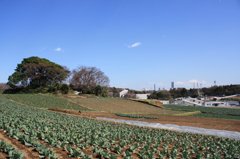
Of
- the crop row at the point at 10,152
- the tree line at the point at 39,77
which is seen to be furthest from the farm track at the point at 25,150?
the tree line at the point at 39,77

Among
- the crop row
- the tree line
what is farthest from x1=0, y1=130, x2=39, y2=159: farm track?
the tree line

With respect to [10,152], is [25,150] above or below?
below

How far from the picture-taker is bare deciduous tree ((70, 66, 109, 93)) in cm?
9412

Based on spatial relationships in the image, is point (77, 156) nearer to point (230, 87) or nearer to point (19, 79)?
point (19, 79)

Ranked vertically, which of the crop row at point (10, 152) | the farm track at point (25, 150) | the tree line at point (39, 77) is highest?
the tree line at point (39, 77)

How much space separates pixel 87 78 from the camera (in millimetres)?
97000

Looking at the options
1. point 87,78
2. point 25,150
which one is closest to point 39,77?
point 87,78

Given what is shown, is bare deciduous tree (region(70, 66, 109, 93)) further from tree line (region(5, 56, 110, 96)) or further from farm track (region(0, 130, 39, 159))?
farm track (region(0, 130, 39, 159))

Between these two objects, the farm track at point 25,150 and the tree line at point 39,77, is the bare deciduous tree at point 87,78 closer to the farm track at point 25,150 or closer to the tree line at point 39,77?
the tree line at point 39,77

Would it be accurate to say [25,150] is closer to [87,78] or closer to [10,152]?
[10,152]

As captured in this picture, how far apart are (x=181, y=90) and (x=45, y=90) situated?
83384 millimetres

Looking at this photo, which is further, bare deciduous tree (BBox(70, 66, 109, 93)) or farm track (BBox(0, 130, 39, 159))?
bare deciduous tree (BBox(70, 66, 109, 93))

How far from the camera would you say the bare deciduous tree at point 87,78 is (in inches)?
3706

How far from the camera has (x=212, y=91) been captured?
146 m
